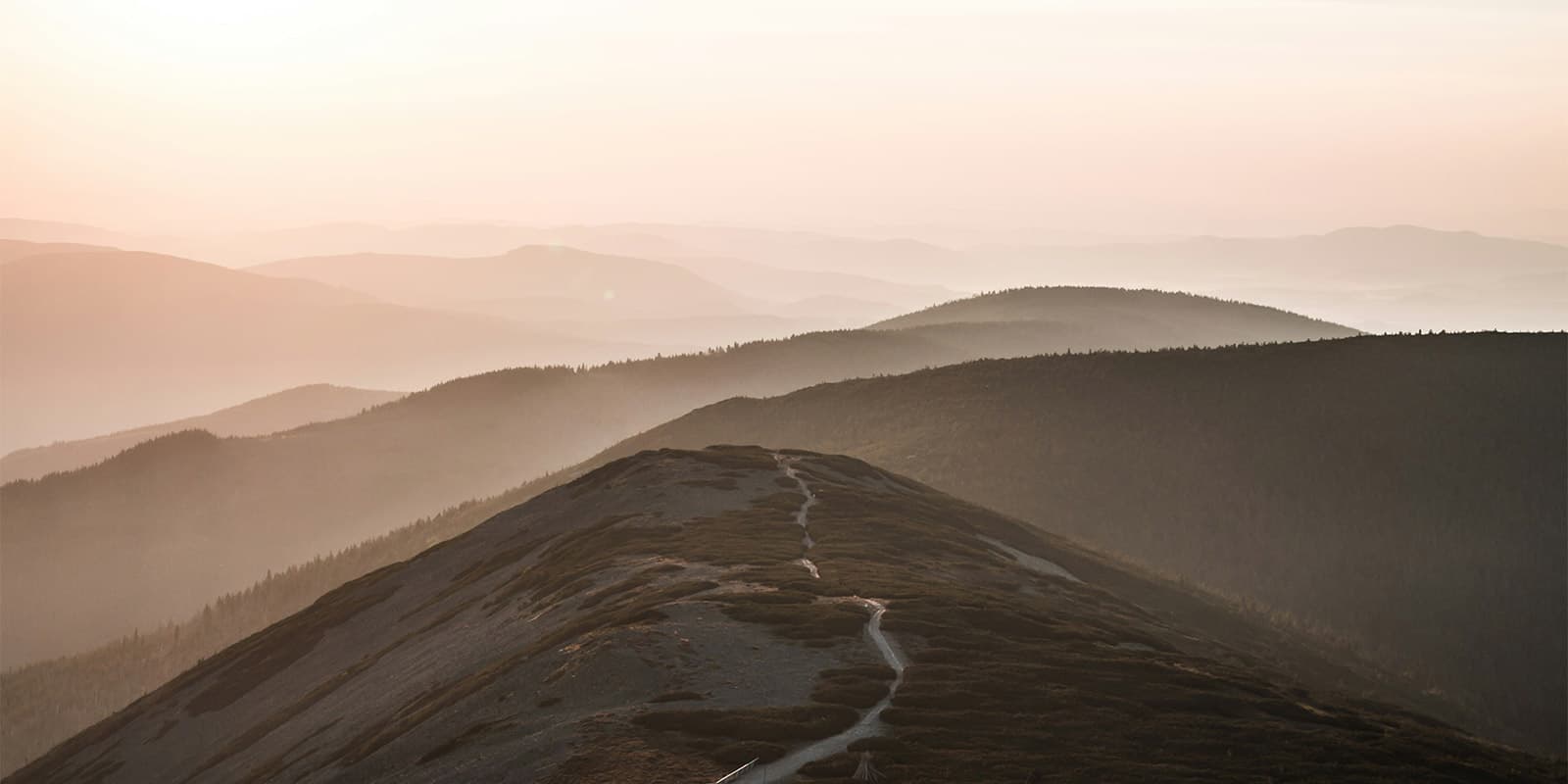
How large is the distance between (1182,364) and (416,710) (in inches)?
6164

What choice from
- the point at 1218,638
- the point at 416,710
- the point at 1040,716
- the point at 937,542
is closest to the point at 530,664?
the point at 416,710

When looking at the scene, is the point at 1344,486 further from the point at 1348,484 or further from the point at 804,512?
the point at 804,512

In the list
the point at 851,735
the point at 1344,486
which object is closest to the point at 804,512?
the point at 851,735

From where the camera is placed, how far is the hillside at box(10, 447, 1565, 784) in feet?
159

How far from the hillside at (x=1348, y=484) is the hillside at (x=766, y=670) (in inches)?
1095

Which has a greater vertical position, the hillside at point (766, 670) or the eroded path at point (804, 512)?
the eroded path at point (804, 512)

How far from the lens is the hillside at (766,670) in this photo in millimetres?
48375

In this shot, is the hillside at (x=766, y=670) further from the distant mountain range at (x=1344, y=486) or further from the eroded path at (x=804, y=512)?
the distant mountain range at (x=1344, y=486)

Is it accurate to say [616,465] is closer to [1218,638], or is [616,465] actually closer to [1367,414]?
[1218,638]

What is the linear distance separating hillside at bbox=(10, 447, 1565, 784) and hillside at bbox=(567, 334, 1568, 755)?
A: 27817mm

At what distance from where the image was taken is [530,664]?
6247cm

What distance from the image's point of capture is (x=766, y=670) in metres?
57.5

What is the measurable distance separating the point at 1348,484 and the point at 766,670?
421ft

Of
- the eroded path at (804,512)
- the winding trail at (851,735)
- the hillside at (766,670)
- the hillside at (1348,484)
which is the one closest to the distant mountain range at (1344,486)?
the hillside at (1348,484)
